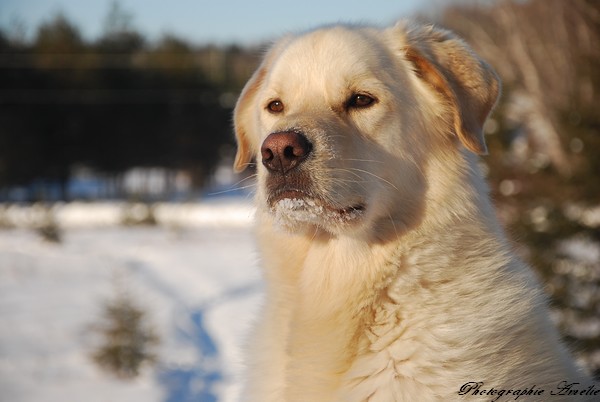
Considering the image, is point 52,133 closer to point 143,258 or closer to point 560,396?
point 143,258

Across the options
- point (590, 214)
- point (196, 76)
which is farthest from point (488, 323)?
point (196, 76)

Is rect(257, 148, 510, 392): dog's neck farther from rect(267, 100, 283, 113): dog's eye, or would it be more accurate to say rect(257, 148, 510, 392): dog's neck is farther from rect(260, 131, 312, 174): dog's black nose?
rect(267, 100, 283, 113): dog's eye

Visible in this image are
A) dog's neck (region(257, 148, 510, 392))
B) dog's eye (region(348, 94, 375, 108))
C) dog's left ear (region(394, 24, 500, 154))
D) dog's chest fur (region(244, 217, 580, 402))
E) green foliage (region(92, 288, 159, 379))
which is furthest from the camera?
green foliage (region(92, 288, 159, 379))

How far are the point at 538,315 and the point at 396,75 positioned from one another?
1.23 meters

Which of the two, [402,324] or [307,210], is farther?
[307,210]

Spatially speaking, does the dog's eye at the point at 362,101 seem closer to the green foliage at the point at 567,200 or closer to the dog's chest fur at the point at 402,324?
the dog's chest fur at the point at 402,324

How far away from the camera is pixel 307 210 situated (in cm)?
315

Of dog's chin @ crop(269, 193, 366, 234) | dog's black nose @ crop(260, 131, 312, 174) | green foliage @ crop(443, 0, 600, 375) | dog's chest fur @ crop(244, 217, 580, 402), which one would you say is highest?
dog's black nose @ crop(260, 131, 312, 174)

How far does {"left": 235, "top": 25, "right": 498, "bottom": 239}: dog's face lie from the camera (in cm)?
314

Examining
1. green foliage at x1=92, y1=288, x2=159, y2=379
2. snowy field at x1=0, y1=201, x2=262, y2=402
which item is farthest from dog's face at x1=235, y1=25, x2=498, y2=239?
green foliage at x1=92, y1=288, x2=159, y2=379

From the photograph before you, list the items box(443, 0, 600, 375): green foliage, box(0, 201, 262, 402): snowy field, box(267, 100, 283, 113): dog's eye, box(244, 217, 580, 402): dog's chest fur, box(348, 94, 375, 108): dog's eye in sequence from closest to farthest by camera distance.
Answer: box(244, 217, 580, 402): dog's chest fur, box(348, 94, 375, 108): dog's eye, box(267, 100, 283, 113): dog's eye, box(443, 0, 600, 375): green foliage, box(0, 201, 262, 402): snowy field

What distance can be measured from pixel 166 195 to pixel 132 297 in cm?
2688

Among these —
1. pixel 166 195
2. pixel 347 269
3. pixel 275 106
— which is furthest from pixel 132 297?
pixel 166 195

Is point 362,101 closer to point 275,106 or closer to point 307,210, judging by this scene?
point 275,106
